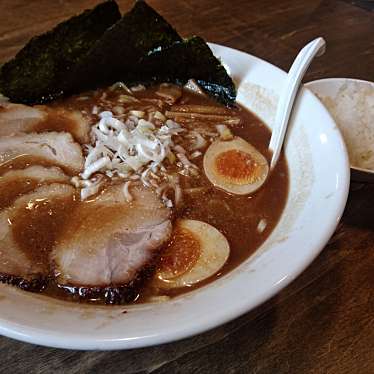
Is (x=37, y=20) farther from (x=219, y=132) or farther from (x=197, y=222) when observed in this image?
(x=197, y=222)

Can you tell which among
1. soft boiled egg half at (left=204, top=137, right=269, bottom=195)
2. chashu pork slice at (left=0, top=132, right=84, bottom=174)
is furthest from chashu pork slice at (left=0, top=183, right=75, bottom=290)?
soft boiled egg half at (left=204, top=137, right=269, bottom=195)

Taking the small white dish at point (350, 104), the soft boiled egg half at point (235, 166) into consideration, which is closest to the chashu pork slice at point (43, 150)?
the soft boiled egg half at point (235, 166)

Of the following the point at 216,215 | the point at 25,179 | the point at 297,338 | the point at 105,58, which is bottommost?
the point at 297,338

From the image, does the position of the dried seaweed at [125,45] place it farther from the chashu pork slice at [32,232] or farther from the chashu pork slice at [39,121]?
the chashu pork slice at [32,232]

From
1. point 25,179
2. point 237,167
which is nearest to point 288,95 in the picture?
point 237,167

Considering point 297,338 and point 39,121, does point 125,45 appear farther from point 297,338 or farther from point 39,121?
point 297,338
